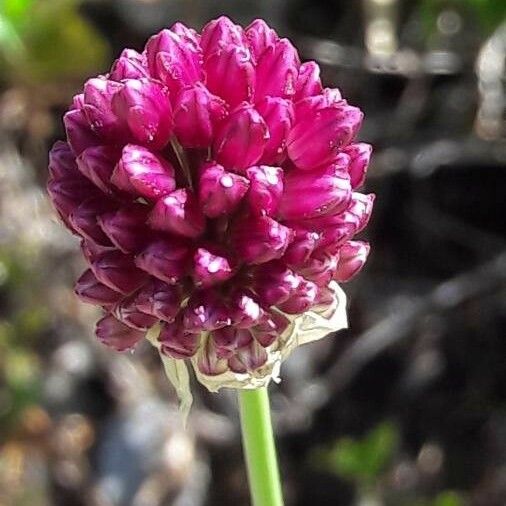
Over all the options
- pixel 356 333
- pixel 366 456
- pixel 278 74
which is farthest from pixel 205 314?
pixel 356 333

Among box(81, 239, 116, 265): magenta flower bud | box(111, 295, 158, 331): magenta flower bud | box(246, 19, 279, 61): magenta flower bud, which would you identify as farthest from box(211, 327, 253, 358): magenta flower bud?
box(246, 19, 279, 61): magenta flower bud

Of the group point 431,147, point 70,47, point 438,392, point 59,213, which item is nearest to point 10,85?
point 70,47

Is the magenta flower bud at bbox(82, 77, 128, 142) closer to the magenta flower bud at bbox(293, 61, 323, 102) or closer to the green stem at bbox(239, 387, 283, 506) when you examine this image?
the magenta flower bud at bbox(293, 61, 323, 102)

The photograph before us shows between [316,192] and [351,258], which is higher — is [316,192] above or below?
above

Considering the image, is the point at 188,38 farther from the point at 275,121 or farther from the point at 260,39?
the point at 275,121

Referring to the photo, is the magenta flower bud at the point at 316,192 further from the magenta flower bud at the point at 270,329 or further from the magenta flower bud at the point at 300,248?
the magenta flower bud at the point at 270,329

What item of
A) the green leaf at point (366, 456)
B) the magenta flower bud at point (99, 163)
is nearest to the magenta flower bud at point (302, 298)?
the magenta flower bud at point (99, 163)
